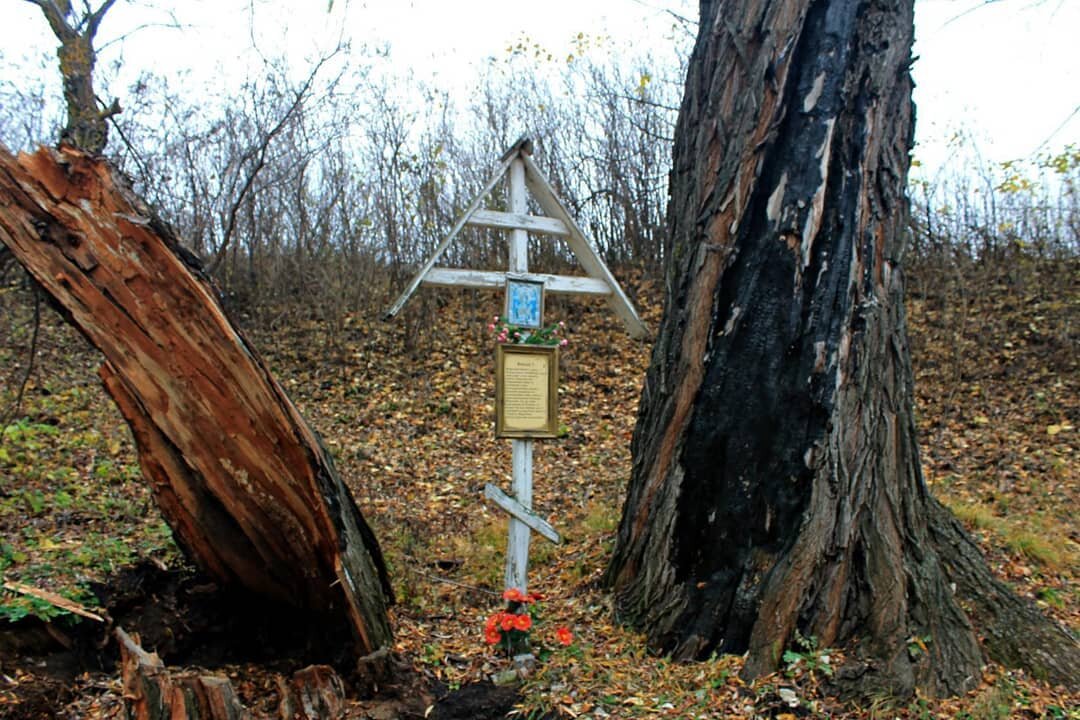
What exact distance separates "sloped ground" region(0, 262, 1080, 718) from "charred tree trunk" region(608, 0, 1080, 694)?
236mm

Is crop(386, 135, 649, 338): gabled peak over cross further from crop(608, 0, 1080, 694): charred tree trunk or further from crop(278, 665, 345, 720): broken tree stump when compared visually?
crop(278, 665, 345, 720): broken tree stump

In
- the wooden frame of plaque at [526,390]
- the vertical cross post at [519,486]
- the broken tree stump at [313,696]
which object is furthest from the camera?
the vertical cross post at [519,486]

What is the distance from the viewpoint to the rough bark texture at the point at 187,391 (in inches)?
138

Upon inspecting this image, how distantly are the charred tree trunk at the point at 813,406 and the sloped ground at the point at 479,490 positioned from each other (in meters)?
0.24

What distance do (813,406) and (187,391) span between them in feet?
10.2

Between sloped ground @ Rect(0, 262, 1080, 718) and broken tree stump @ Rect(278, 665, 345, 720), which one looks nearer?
broken tree stump @ Rect(278, 665, 345, 720)

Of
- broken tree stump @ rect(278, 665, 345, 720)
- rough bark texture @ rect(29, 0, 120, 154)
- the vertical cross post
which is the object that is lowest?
broken tree stump @ rect(278, 665, 345, 720)

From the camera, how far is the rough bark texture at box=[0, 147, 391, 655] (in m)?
3.50

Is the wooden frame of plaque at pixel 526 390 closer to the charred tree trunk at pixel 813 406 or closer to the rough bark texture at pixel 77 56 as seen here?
the charred tree trunk at pixel 813 406

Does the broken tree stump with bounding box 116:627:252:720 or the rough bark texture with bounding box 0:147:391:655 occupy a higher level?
the rough bark texture with bounding box 0:147:391:655

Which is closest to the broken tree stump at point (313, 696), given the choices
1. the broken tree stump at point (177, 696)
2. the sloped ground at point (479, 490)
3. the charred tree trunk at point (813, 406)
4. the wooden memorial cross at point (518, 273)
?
the sloped ground at point (479, 490)

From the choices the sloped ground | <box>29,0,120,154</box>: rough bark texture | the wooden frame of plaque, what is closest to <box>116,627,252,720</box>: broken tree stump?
the sloped ground

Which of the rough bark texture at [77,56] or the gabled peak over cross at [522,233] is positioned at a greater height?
the rough bark texture at [77,56]

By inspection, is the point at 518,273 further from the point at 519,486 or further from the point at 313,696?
the point at 313,696
